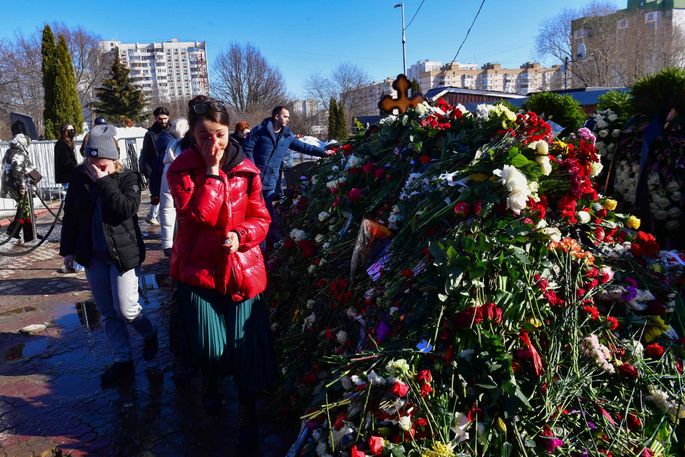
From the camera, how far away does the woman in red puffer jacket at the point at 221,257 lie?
257cm

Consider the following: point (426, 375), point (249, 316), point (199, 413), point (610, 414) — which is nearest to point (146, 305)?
point (199, 413)

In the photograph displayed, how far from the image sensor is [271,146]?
606 cm

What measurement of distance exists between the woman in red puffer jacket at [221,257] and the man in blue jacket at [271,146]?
332 cm

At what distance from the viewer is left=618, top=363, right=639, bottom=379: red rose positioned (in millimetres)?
2105

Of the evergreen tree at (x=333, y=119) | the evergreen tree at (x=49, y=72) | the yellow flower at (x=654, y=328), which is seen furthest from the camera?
the evergreen tree at (x=333, y=119)

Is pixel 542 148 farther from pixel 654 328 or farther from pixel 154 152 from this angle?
pixel 154 152

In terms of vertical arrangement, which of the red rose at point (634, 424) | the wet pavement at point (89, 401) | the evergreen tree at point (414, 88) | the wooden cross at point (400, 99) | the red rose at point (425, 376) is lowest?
the wet pavement at point (89, 401)

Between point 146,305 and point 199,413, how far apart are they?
7.74 feet

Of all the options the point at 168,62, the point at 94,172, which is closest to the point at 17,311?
the point at 94,172

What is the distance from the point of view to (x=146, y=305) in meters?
5.25

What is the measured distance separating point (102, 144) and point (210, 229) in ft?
4.31

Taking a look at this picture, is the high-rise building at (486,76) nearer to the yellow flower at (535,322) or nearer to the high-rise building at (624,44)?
the high-rise building at (624,44)

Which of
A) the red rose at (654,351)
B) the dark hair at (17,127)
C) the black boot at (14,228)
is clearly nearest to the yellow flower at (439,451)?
the red rose at (654,351)

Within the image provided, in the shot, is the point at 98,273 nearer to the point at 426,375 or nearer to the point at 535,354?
the point at 426,375
